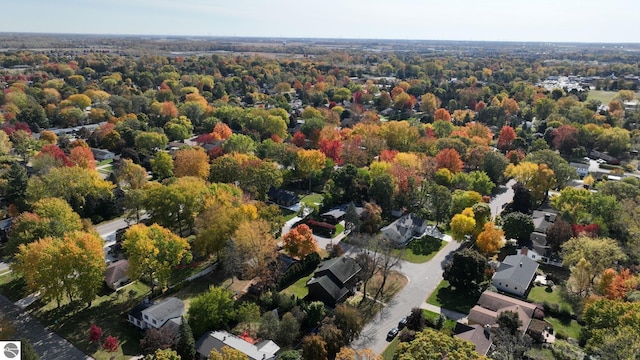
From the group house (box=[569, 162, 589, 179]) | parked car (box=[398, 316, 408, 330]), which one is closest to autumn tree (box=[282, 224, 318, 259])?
parked car (box=[398, 316, 408, 330])

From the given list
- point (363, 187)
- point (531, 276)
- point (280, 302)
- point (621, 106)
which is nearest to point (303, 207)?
point (363, 187)

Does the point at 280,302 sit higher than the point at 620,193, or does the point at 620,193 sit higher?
the point at 620,193

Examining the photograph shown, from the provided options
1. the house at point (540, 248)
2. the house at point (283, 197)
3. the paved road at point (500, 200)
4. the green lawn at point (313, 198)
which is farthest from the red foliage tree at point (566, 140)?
the house at point (283, 197)

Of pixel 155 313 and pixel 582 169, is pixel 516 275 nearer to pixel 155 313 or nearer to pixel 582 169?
pixel 155 313

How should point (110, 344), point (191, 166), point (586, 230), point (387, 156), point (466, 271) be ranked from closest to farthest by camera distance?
point (110, 344)
point (466, 271)
point (586, 230)
point (191, 166)
point (387, 156)

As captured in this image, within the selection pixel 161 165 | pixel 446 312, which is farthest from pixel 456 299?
pixel 161 165

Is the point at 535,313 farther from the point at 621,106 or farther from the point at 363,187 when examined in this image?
the point at 621,106
